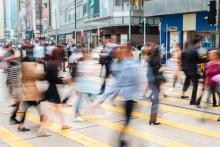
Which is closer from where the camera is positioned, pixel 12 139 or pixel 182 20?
pixel 12 139

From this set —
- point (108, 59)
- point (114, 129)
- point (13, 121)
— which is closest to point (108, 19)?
point (108, 59)

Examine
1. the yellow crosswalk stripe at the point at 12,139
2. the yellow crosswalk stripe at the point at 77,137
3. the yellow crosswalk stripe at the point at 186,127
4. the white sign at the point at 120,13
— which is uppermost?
the white sign at the point at 120,13

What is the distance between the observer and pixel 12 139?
8.03 m

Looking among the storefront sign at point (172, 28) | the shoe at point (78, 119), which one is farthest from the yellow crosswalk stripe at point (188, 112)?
the storefront sign at point (172, 28)

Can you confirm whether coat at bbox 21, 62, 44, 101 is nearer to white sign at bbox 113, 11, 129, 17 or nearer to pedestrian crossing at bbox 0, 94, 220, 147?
pedestrian crossing at bbox 0, 94, 220, 147

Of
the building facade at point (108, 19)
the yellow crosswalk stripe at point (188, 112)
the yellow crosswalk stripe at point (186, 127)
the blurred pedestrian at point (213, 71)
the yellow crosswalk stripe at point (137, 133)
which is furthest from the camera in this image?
the building facade at point (108, 19)

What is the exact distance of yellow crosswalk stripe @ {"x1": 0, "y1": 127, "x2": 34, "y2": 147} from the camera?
7636mm

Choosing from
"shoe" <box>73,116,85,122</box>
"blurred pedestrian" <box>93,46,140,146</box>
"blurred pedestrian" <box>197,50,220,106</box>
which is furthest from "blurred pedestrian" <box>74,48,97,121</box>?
"blurred pedestrian" <box>197,50,220,106</box>

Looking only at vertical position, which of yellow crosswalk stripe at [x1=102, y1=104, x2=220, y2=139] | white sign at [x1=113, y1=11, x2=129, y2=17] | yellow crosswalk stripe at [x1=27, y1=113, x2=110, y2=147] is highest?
white sign at [x1=113, y1=11, x2=129, y2=17]

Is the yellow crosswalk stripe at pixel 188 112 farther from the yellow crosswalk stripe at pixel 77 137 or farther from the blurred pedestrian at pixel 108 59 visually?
the yellow crosswalk stripe at pixel 77 137

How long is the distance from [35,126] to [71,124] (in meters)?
0.77

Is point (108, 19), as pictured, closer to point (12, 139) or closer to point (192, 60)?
point (192, 60)

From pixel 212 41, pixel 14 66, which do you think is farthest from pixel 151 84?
pixel 212 41

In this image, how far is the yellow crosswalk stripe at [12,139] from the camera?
7.64 meters
